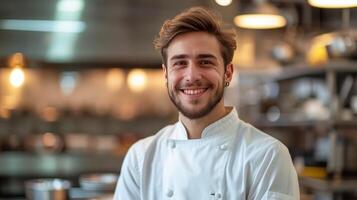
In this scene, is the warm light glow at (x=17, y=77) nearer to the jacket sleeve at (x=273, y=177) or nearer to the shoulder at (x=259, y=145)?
the shoulder at (x=259, y=145)

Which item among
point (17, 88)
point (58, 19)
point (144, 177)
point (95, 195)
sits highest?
point (58, 19)

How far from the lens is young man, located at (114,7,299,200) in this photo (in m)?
1.48

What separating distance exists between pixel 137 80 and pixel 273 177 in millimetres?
5141

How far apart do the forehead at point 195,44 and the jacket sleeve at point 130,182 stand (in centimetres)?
36

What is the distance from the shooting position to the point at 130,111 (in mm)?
6469

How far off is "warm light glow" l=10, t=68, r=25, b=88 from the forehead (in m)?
5.21

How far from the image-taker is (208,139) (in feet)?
5.18

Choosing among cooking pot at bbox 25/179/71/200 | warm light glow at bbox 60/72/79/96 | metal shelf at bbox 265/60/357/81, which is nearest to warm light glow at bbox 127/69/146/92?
warm light glow at bbox 60/72/79/96

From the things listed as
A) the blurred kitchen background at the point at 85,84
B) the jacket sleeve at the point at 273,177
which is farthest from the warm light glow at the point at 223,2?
the jacket sleeve at the point at 273,177

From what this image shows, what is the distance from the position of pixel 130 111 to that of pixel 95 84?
19.5 inches

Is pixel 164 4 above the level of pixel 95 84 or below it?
above

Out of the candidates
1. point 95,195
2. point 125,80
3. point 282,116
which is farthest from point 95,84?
point 95,195

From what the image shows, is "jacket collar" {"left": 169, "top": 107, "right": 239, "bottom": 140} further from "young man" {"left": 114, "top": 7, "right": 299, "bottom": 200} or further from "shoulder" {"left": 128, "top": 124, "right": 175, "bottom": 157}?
"shoulder" {"left": 128, "top": 124, "right": 175, "bottom": 157}

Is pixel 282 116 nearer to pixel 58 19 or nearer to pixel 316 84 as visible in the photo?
pixel 316 84
